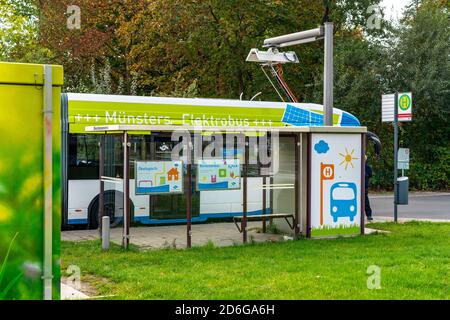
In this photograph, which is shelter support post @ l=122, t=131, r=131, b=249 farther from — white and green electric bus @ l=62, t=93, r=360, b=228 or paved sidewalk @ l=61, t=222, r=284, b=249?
white and green electric bus @ l=62, t=93, r=360, b=228

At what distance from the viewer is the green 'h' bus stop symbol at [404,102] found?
47.6 feet

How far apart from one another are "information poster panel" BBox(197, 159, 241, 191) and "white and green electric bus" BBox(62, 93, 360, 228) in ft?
4.62

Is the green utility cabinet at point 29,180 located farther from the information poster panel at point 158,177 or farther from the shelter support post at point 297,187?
the shelter support post at point 297,187

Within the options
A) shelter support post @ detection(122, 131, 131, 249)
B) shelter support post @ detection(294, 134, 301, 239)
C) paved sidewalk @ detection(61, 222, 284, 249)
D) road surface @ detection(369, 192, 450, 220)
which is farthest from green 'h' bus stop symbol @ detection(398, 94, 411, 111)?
shelter support post @ detection(122, 131, 131, 249)

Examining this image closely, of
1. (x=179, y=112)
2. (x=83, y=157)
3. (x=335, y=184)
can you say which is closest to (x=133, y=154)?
(x=83, y=157)

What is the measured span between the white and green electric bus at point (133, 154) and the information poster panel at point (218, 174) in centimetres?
141

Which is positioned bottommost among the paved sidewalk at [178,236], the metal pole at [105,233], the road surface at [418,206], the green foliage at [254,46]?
the paved sidewalk at [178,236]

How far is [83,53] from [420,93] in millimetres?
14646

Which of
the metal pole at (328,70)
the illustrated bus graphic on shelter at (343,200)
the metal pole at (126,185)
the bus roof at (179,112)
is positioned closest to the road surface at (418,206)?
the bus roof at (179,112)

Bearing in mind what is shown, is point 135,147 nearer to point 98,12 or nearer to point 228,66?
point 228,66

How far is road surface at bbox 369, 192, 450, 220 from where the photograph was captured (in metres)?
17.4

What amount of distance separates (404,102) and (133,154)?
21.0 ft

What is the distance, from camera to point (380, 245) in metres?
10.9

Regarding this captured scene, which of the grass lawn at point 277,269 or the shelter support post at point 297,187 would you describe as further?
the shelter support post at point 297,187
